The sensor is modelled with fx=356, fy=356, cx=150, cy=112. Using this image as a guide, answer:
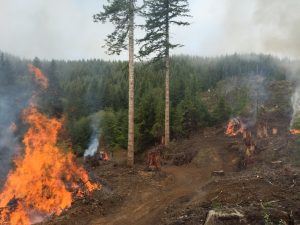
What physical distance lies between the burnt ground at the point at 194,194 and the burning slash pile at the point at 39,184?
2.53 feet

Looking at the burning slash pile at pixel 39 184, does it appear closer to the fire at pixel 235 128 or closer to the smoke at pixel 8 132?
the smoke at pixel 8 132

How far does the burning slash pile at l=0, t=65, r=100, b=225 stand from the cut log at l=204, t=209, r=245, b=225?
6143 mm

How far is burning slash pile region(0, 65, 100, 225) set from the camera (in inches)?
520

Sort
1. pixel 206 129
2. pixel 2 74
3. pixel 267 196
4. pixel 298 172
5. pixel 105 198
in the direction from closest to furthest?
pixel 267 196 → pixel 105 198 → pixel 298 172 → pixel 206 129 → pixel 2 74

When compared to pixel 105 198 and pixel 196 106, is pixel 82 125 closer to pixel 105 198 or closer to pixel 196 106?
pixel 196 106

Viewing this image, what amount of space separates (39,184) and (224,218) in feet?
25.7

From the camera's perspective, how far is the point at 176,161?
25922 millimetres

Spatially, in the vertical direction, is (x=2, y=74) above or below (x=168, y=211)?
above

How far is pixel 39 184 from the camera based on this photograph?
46.3 feet

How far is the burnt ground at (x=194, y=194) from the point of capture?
10.7 metres

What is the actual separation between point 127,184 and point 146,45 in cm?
1422

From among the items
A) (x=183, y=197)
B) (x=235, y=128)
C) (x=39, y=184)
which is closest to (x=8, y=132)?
(x=39, y=184)

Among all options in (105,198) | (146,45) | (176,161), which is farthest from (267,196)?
(146,45)

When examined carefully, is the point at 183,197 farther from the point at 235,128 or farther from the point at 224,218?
the point at 235,128
